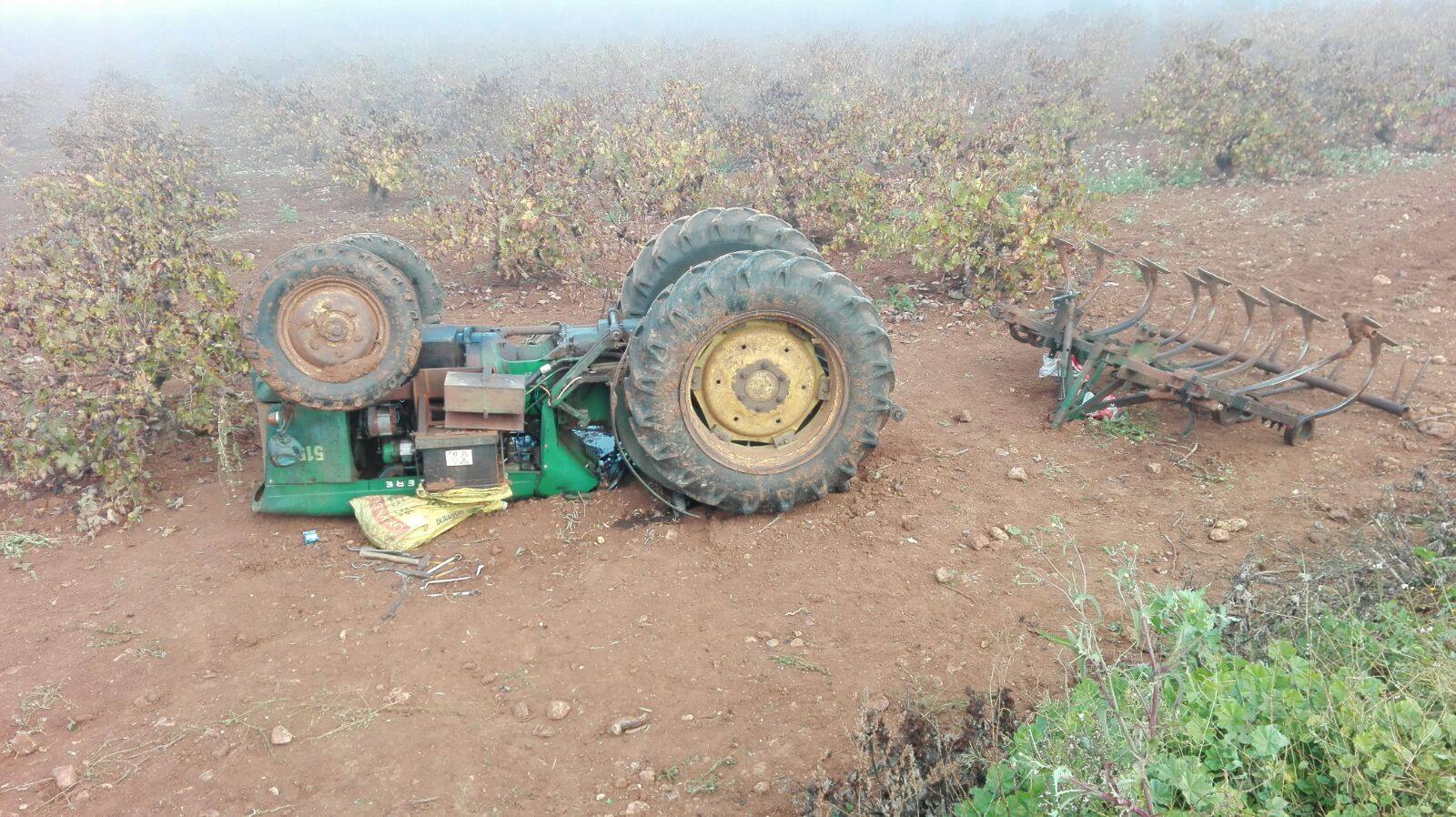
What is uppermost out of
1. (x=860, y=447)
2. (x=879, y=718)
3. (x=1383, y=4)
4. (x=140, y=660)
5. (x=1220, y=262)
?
(x=1383, y=4)

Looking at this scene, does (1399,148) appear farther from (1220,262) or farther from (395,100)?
(395,100)

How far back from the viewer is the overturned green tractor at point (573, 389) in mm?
4105

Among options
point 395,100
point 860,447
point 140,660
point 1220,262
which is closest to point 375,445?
point 140,660

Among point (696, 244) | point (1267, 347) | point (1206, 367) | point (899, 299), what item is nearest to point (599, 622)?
point (696, 244)

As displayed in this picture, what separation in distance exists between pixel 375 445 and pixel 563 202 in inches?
195

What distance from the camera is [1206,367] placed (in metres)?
5.14

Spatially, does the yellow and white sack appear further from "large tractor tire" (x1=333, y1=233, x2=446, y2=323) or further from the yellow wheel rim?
the yellow wheel rim

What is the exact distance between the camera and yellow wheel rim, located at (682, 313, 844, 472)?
14.8 feet

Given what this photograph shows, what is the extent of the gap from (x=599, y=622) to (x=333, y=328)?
200cm

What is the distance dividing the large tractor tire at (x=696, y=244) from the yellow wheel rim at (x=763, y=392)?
0.84 meters

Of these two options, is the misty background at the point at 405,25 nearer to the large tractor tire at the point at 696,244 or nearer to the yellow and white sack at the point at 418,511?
the large tractor tire at the point at 696,244

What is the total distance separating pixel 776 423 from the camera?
15.4 feet

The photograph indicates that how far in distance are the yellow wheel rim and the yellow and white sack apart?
4.15 ft

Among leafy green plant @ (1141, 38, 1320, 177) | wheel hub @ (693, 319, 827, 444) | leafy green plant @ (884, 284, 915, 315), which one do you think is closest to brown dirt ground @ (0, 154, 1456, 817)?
wheel hub @ (693, 319, 827, 444)
